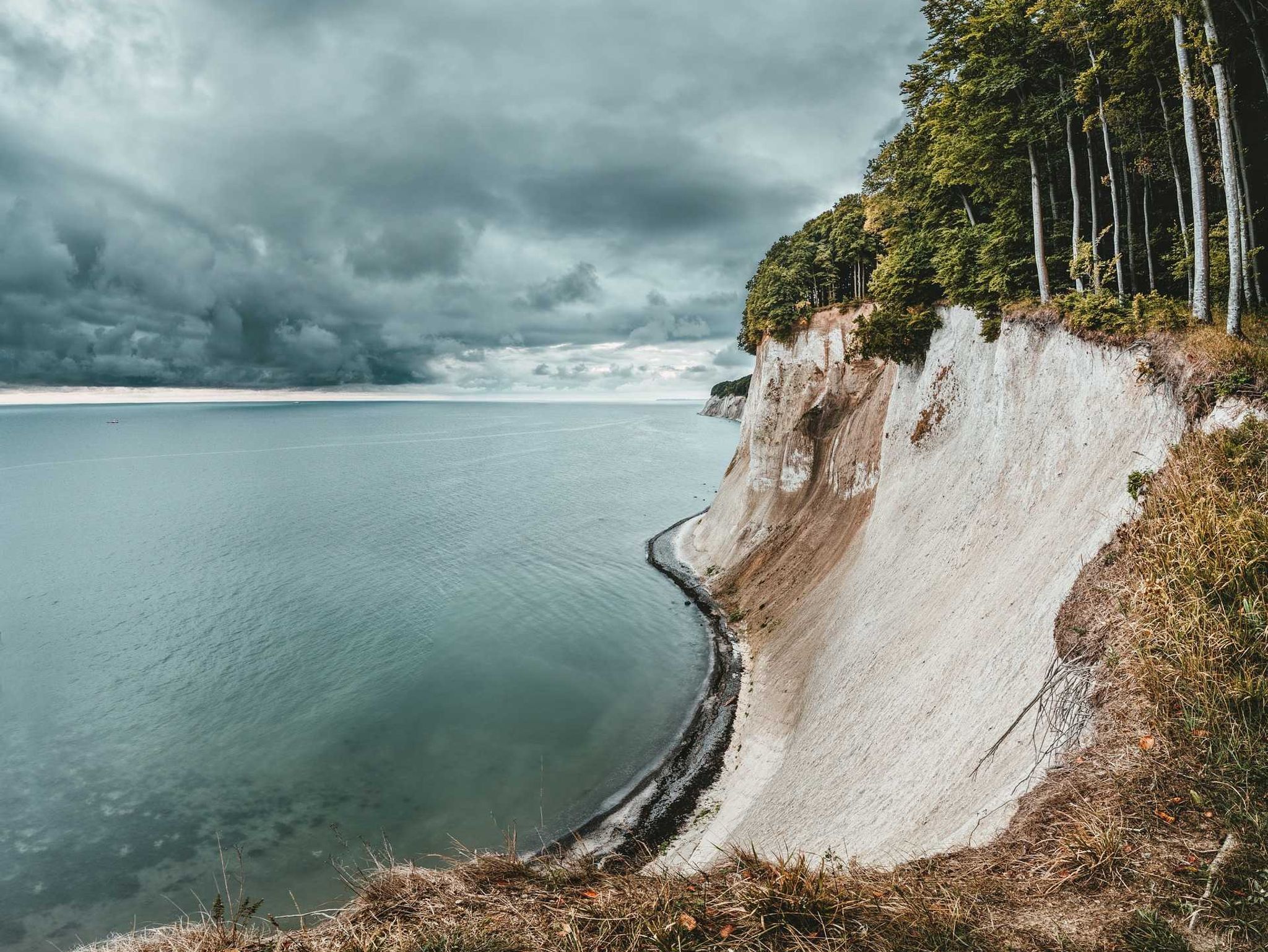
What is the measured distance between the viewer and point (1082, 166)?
21.3 m

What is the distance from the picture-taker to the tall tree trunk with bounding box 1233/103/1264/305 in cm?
1388

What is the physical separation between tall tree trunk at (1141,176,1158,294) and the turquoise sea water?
22660 millimetres

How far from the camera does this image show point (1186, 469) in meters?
9.26

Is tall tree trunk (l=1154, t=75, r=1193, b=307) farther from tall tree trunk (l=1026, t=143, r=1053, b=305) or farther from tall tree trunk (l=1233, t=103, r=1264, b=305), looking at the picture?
tall tree trunk (l=1026, t=143, r=1053, b=305)

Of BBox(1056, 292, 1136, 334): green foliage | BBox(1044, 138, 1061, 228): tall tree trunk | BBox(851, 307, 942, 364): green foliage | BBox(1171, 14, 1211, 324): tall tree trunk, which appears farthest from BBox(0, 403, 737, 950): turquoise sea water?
BBox(1044, 138, 1061, 228): tall tree trunk

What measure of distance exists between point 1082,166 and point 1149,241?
5774mm

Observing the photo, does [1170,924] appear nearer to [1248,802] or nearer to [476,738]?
[1248,802]

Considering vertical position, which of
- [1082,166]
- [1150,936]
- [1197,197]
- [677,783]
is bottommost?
[677,783]

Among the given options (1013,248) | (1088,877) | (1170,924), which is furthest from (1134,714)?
(1013,248)

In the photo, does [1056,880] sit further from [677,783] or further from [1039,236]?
[1039,236]

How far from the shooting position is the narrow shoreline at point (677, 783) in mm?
16969

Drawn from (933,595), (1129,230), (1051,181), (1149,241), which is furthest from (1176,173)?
(933,595)

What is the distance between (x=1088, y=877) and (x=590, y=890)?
182 inches

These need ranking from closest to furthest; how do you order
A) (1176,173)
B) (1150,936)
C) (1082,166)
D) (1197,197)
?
1. (1150,936)
2. (1197,197)
3. (1176,173)
4. (1082,166)
